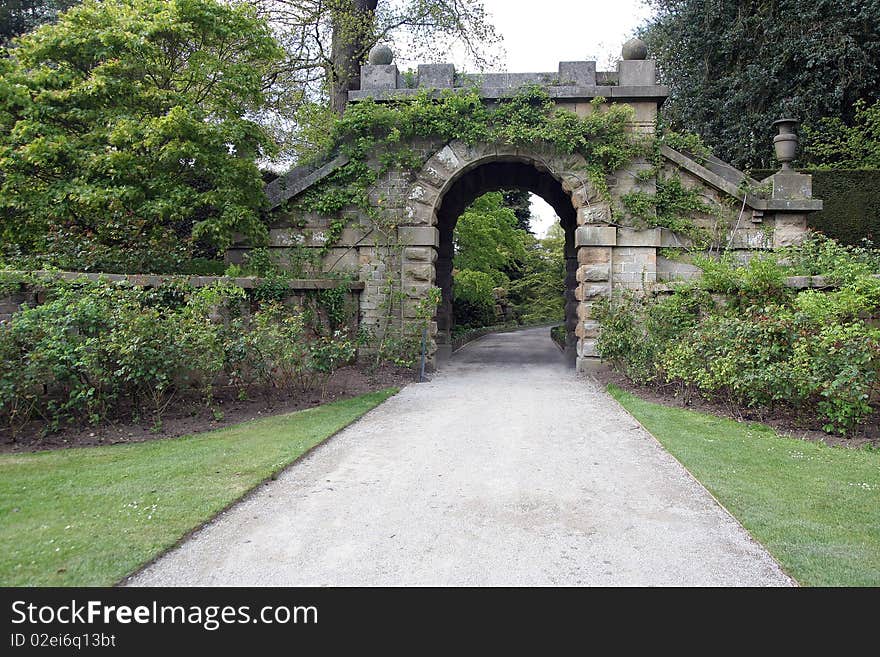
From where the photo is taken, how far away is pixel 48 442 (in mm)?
5617

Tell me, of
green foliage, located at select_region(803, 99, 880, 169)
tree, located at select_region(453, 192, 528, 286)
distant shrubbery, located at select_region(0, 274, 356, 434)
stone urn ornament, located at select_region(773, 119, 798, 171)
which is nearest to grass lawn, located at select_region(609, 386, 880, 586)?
distant shrubbery, located at select_region(0, 274, 356, 434)

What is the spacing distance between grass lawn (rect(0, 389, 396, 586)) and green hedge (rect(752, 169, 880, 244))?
42.8 feet

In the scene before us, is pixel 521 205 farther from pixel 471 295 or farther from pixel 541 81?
pixel 541 81

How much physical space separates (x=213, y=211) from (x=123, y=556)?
25.5 ft

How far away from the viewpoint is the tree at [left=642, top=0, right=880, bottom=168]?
604 inches

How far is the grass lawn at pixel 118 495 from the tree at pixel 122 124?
4009 millimetres

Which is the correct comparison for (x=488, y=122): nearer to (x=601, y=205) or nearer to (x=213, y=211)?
(x=601, y=205)

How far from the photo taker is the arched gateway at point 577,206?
10359mm

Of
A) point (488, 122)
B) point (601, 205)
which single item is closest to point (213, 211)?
point (488, 122)

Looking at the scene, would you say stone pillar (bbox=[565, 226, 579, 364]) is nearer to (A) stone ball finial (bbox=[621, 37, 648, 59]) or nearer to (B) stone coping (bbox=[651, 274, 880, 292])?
(A) stone ball finial (bbox=[621, 37, 648, 59])

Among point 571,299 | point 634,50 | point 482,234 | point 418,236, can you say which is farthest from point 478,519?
point 482,234

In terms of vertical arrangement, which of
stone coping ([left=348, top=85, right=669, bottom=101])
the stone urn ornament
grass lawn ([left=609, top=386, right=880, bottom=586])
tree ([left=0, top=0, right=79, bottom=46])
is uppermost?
tree ([left=0, top=0, right=79, bottom=46])

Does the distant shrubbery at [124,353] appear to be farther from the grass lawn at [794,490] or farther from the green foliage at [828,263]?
the green foliage at [828,263]
